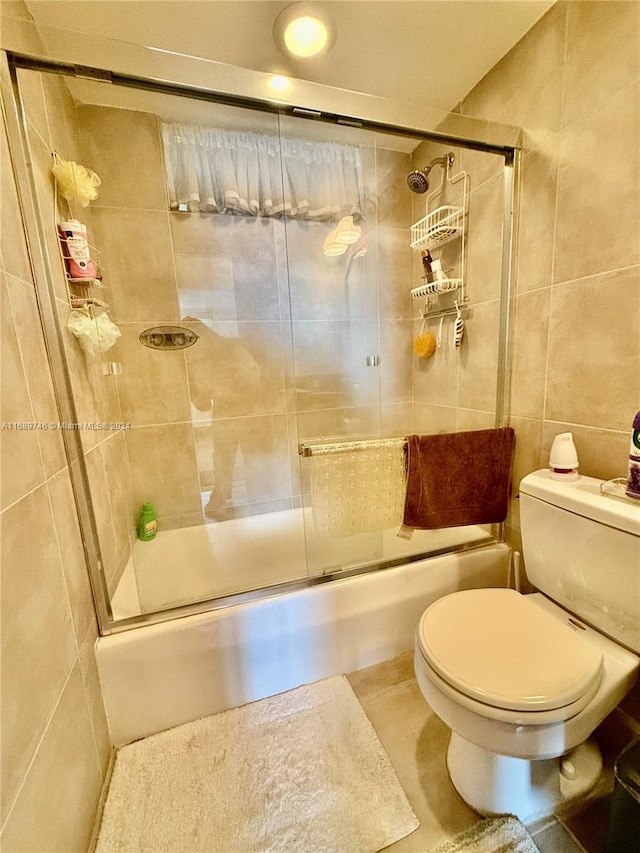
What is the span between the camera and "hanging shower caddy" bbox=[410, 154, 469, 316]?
144cm

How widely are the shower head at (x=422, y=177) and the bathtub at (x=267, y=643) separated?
1621mm

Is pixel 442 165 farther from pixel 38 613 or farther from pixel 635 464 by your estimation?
pixel 38 613

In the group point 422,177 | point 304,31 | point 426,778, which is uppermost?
point 304,31

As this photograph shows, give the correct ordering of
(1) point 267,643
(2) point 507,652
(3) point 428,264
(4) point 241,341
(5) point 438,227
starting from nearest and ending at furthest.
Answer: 1. (2) point 507,652
2. (1) point 267,643
3. (5) point 438,227
4. (3) point 428,264
5. (4) point 241,341

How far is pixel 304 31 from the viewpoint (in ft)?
3.50

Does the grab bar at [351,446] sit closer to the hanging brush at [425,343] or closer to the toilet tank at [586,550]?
the toilet tank at [586,550]

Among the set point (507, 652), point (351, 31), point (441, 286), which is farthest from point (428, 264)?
point (507, 652)

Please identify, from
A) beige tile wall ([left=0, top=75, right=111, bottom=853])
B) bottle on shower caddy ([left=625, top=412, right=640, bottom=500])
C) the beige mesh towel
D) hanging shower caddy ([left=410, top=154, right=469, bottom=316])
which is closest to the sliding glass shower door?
the beige mesh towel

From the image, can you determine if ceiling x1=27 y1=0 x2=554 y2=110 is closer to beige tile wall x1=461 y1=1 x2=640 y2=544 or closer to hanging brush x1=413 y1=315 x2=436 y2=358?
beige tile wall x1=461 y1=1 x2=640 y2=544

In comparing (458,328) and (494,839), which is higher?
(458,328)

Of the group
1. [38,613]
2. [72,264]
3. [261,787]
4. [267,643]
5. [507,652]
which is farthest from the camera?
[267,643]

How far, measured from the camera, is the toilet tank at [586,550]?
2.77 ft

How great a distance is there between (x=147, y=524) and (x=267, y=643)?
792 millimetres

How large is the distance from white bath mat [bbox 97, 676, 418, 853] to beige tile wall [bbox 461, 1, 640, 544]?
3.66 ft
